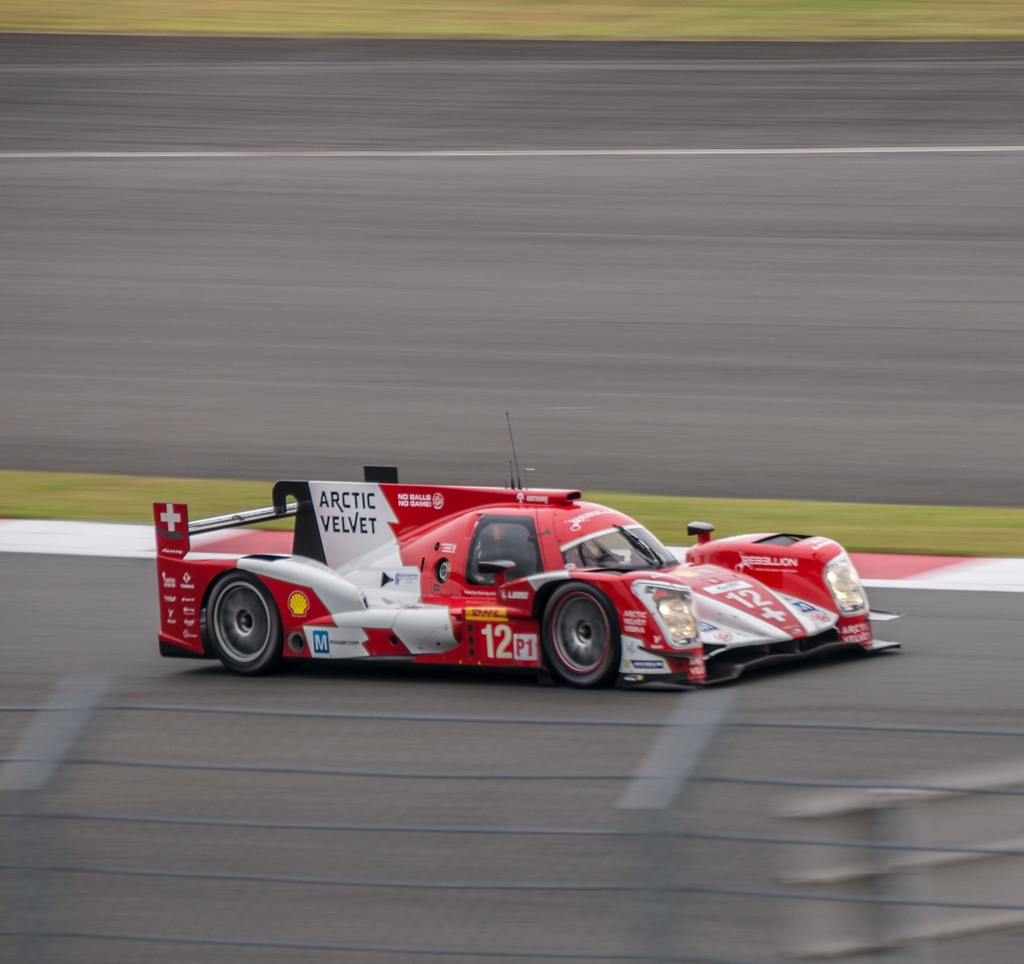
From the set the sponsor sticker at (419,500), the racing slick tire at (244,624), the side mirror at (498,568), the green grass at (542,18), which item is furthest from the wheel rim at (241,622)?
the green grass at (542,18)

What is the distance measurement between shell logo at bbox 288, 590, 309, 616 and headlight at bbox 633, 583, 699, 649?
2.04 meters

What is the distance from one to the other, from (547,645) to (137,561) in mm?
5098

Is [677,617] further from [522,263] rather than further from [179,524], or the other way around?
[522,263]

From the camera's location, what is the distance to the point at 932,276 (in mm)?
21688

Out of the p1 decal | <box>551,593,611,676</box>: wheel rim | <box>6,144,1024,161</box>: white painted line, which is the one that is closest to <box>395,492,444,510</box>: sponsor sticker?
the p1 decal

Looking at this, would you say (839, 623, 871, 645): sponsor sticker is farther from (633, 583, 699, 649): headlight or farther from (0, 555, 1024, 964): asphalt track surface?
(633, 583, 699, 649): headlight

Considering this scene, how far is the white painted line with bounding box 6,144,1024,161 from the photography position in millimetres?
26688

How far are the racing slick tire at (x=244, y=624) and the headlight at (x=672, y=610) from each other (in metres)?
2.29

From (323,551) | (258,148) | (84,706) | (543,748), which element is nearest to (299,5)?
(258,148)

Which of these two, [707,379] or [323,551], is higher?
[707,379]

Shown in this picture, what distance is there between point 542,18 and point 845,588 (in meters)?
26.7

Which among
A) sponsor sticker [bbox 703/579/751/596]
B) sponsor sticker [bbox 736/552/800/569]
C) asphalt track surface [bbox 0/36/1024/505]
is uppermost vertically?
asphalt track surface [bbox 0/36/1024/505]

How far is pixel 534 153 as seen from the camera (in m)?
28.0

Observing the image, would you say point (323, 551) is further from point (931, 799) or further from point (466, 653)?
point (931, 799)
